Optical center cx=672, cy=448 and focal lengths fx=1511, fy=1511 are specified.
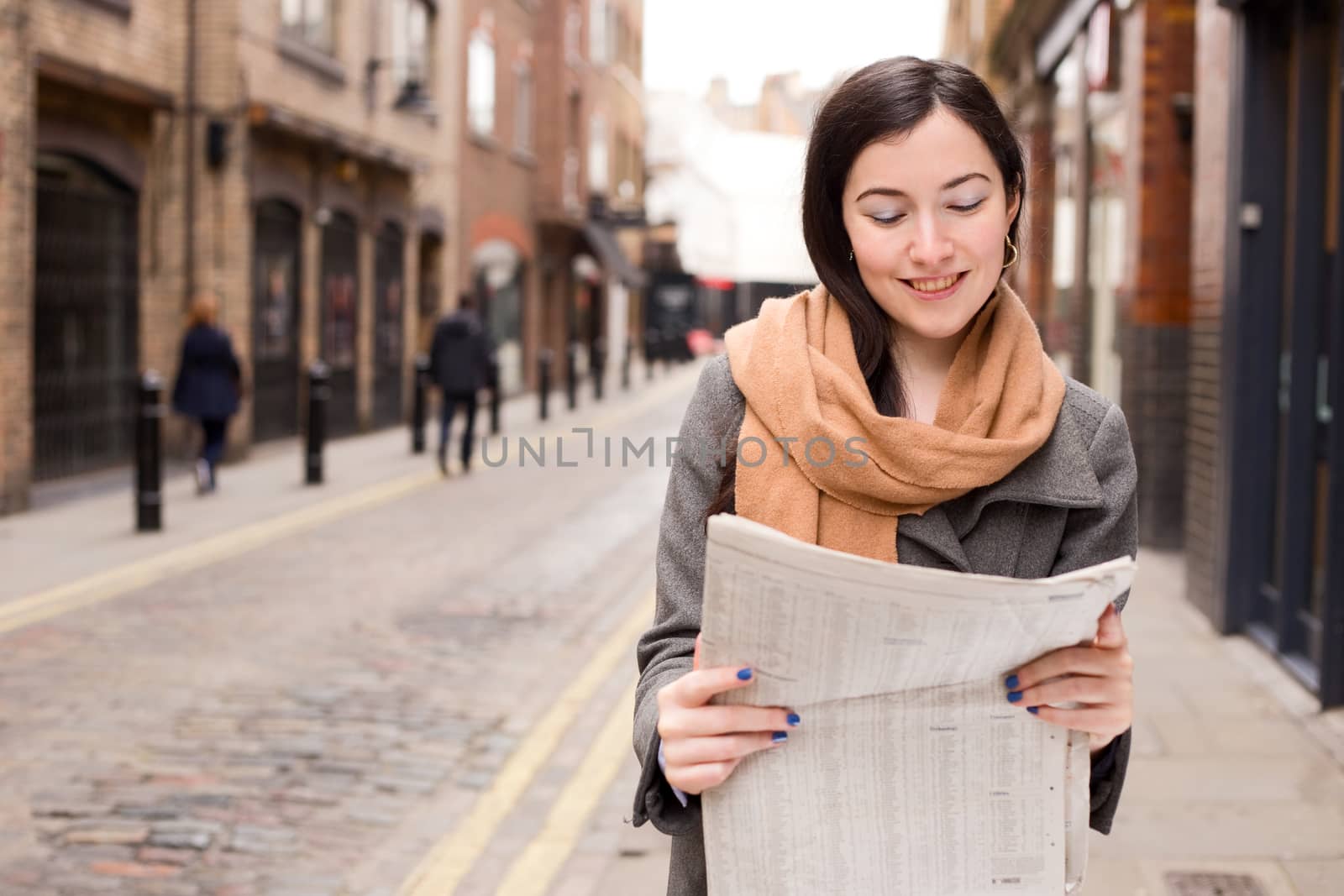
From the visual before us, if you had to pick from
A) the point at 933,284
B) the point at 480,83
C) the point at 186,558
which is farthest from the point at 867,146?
the point at 480,83

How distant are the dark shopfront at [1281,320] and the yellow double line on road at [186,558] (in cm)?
587

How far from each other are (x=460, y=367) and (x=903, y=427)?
1418 cm

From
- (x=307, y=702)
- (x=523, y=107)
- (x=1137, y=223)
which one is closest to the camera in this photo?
(x=307, y=702)

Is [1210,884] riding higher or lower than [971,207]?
lower

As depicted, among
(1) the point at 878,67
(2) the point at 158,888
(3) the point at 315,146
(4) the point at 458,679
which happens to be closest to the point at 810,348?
(1) the point at 878,67

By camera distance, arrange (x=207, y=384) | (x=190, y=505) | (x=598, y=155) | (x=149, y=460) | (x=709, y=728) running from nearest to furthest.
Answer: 1. (x=709, y=728)
2. (x=149, y=460)
3. (x=190, y=505)
4. (x=207, y=384)
5. (x=598, y=155)

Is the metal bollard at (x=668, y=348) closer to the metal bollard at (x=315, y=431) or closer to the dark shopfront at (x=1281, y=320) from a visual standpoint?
the metal bollard at (x=315, y=431)

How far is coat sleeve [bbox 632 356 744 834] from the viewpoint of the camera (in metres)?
1.72

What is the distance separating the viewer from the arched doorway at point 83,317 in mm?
13109

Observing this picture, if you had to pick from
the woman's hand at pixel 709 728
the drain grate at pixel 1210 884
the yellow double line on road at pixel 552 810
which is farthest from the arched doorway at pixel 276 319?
the woman's hand at pixel 709 728

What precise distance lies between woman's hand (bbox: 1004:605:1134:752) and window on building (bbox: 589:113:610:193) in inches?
1313

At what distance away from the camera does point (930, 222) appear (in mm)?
1649

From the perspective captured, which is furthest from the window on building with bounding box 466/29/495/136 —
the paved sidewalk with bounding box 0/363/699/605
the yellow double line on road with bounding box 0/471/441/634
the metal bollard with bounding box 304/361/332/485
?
the yellow double line on road with bounding box 0/471/441/634

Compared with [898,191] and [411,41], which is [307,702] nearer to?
[898,191]
